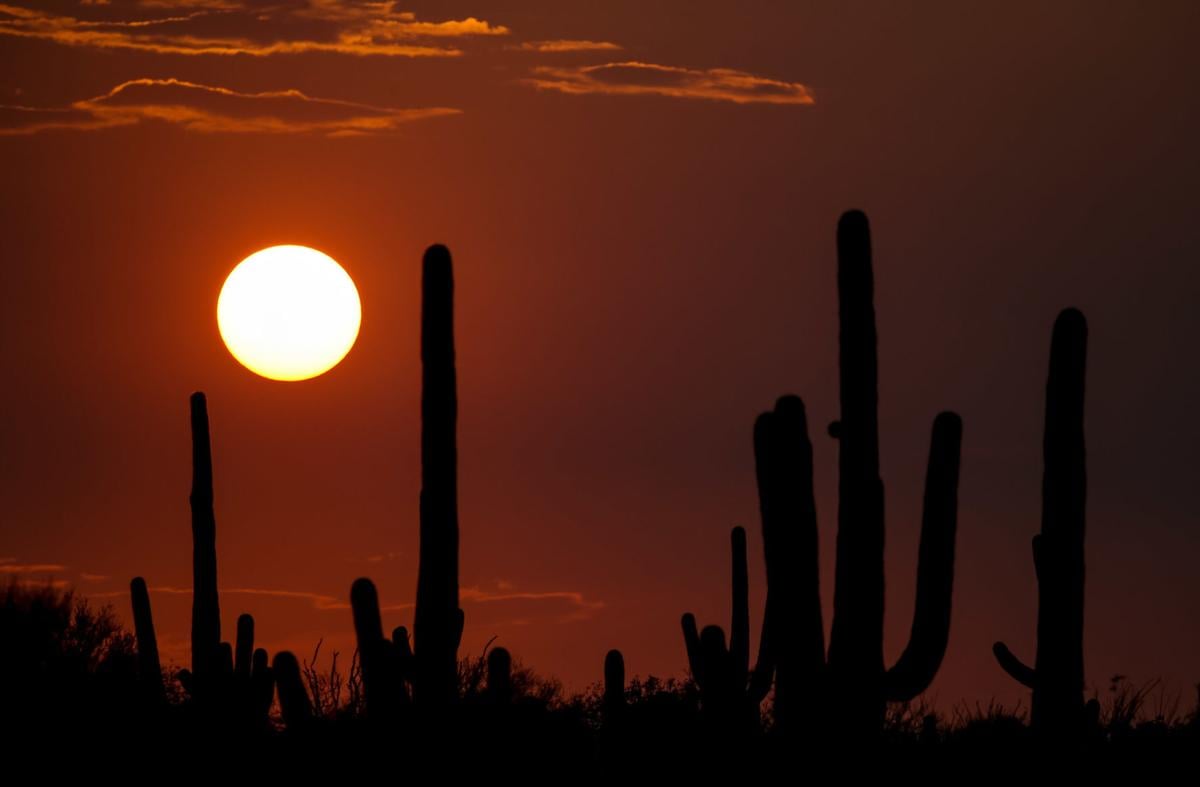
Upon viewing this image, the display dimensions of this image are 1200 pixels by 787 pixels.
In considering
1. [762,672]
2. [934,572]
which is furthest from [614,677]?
[934,572]

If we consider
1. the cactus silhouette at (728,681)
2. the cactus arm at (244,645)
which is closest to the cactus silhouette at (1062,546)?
the cactus silhouette at (728,681)

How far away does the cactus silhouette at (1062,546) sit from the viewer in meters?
14.3

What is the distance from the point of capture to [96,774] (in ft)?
55.6

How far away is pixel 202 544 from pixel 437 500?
9.31m

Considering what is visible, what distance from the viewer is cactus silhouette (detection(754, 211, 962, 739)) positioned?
1292 centimetres

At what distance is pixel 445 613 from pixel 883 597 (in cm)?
337

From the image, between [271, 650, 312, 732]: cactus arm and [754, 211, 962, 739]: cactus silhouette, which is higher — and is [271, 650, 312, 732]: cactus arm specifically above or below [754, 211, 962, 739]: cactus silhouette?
below

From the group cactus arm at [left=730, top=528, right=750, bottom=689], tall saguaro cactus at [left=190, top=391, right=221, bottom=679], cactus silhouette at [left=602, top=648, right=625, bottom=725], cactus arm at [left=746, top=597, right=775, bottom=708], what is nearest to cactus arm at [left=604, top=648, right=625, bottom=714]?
cactus silhouette at [left=602, top=648, right=625, bottom=725]

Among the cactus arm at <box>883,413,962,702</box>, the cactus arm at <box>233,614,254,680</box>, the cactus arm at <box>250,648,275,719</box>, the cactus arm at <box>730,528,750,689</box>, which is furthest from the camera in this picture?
the cactus arm at <box>730,528,750,689</box>

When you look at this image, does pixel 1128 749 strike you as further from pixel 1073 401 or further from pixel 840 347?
pixel 840 347

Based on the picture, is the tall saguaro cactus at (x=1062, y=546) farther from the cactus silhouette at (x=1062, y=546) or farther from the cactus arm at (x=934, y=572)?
the cactus arm at (x=934, y=572)

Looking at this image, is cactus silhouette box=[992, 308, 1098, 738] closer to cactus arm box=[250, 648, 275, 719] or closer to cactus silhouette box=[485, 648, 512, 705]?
cactus silhouette box=[485, 648, 512, 705]

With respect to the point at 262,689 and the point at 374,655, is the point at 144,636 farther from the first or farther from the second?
the point at 374,655

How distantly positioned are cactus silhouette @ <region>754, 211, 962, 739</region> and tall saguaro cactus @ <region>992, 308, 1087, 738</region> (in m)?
1.56
